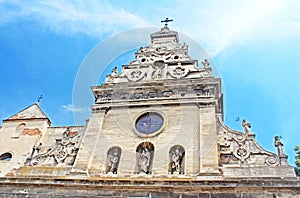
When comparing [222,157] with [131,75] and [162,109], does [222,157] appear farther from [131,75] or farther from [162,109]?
[131,75]

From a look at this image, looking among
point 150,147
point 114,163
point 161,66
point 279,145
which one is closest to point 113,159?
point 114,163

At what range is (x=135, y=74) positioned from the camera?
15.7m

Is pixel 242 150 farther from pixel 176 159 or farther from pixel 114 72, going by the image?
pixel 114 72

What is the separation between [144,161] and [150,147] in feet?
2.62

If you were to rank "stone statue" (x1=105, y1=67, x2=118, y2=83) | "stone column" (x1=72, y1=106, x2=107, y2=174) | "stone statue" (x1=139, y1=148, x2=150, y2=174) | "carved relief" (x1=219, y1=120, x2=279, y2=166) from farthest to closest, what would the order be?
"stone statue" (x1=105, y1=67, x2=118, y2=83)
"stone column" (x1=72, y1=106, x2=107, y2=174)
"stone statue" (x1=139, y1=148, x2=150, y2=174)
"carved relief" (x1=219, y1=120, x2=279, y2=166)

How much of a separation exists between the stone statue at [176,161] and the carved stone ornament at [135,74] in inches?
202

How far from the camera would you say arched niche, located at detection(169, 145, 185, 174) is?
1118cm

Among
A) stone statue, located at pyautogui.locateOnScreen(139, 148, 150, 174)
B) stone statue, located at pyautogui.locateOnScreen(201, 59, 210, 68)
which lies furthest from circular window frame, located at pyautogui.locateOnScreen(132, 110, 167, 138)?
stone statue, located at pyautogui.locateOnScreen(201, 59, 210, 68)

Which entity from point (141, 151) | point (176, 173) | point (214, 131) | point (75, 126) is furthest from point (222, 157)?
point (75, 126)

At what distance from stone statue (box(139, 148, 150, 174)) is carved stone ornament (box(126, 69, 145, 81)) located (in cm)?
473

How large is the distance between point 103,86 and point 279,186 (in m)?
9.23

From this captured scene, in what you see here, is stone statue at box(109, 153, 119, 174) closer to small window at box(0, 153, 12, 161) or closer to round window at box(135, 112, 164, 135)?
round window at box(135, 112, 164, 135)

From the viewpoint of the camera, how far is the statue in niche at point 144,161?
37.1 feet

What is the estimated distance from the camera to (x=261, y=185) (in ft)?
30.6
